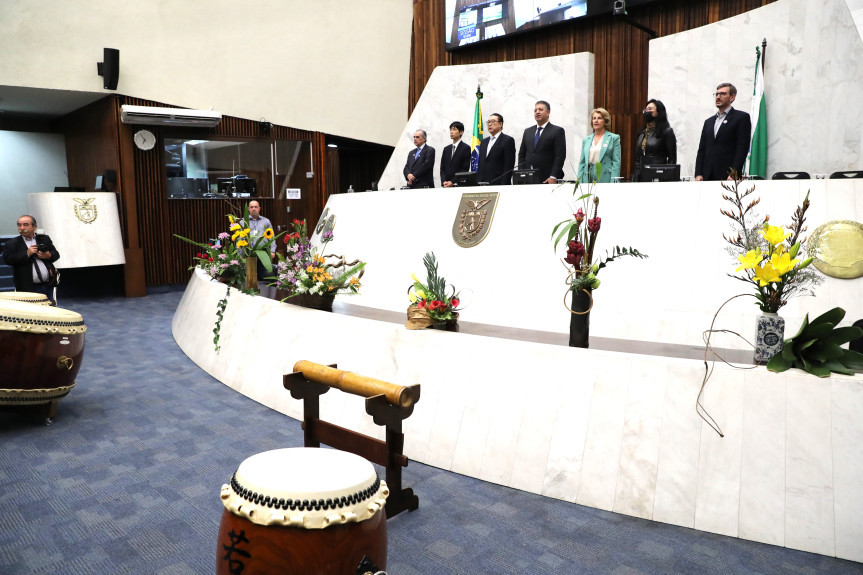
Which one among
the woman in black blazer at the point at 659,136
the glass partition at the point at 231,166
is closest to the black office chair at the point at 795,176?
the woman in black blazer at the point at 659,136

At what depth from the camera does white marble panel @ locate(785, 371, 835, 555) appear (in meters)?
2.37

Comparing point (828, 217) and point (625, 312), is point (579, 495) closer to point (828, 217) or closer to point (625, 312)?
point (625, 312)

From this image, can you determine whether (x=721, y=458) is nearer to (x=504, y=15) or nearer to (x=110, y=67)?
(x=504, y=15)

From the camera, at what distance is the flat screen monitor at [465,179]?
5.98 m

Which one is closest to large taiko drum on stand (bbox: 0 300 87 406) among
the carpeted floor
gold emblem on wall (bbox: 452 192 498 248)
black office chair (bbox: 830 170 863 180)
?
the carpeted floor

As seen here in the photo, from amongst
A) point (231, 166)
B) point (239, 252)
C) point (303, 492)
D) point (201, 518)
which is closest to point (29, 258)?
point (239, 252)

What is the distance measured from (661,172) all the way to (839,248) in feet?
4.29

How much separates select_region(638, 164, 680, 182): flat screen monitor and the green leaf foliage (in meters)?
2.44

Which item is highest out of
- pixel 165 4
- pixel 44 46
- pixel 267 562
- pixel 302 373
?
pixel 165 4

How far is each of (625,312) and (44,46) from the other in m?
8.26

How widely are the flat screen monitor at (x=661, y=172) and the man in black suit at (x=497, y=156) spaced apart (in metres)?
1.67

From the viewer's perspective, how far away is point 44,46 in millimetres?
8422

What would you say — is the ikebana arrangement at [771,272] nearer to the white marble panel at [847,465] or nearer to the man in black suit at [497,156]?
the white marble panel at [847,465]

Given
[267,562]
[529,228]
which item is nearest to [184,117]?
[529,228]
